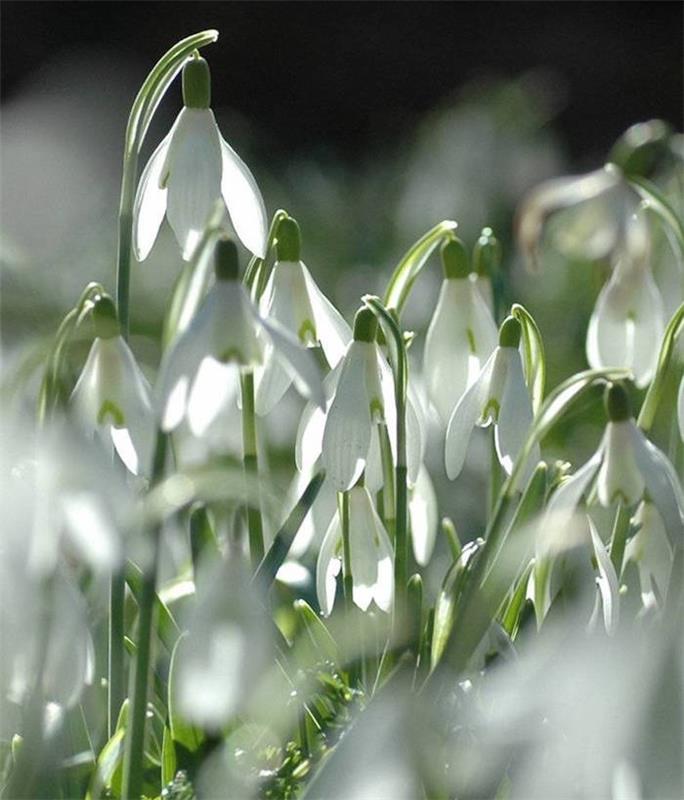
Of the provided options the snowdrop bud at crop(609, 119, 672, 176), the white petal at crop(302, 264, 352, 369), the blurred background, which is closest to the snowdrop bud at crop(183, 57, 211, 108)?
the white petal at crop(302, 264, 352, 369)

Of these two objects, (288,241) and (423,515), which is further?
(423,515)

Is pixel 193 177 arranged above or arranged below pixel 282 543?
above

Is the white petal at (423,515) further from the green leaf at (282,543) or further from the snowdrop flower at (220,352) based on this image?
the snowdrop flower at (220,352)

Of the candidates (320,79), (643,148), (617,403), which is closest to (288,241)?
(617,403)

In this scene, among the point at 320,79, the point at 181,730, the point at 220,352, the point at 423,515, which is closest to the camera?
the point at 220,352

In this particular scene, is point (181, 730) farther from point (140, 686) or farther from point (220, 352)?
point (220, 352)

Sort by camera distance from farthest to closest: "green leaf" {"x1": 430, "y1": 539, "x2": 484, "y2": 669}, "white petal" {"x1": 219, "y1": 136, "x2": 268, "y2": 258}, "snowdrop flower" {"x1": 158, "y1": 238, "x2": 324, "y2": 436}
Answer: "white petal" {"x1": 219, "y1": 136, "x2": 268, "y2": 258}, "green leaf" {"x1": 430, "y1": 539, "x2": 484, "y2": 669}, "snowdrop flower" {"x1": 158, "y1": 238, "x2": 324, "y2": 436}

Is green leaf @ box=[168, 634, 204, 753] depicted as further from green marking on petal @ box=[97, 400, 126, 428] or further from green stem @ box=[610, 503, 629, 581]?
green stem @ box=[610, 503, 629, 581]
